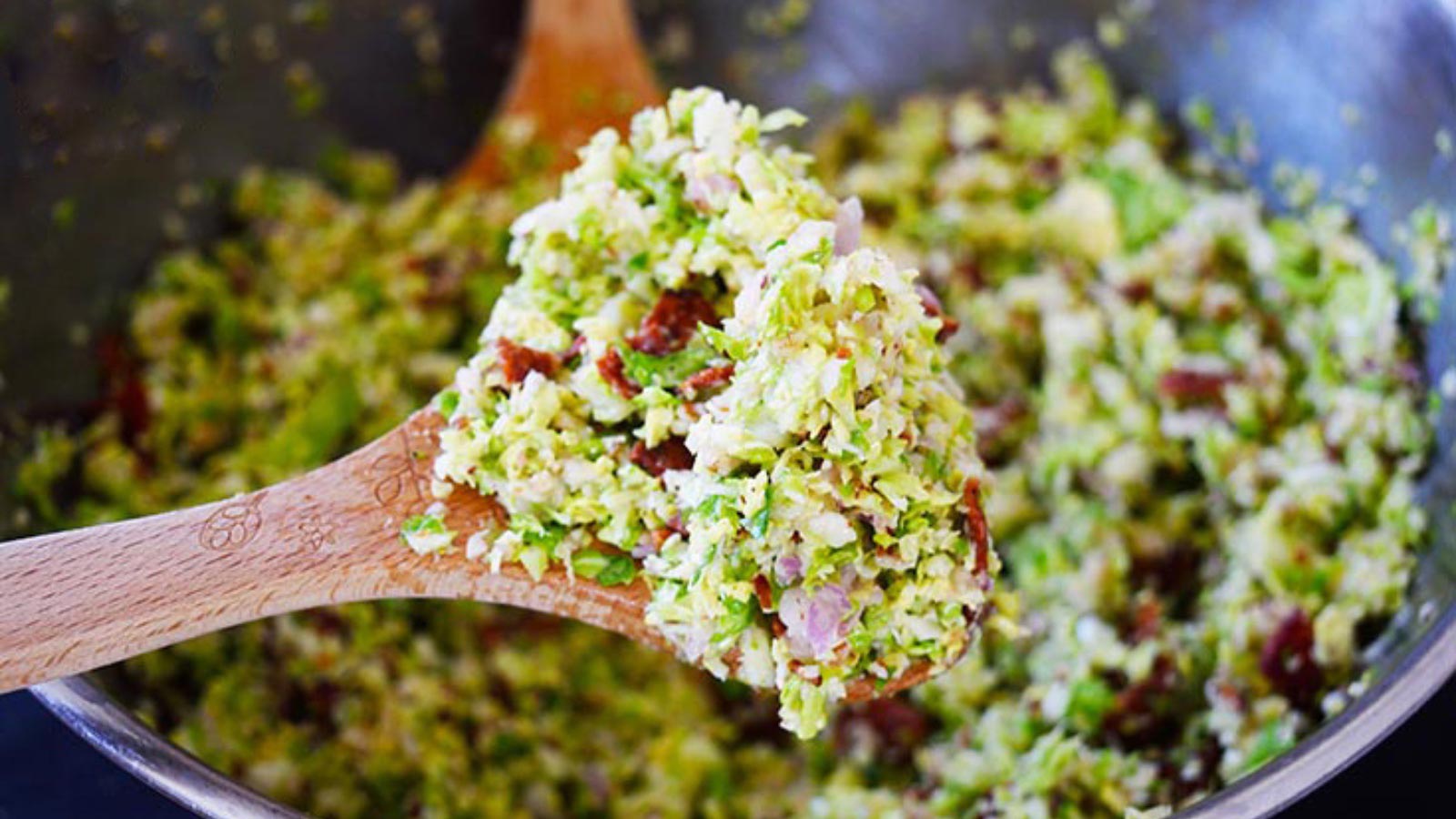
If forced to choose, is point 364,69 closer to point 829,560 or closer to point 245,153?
point 245,153

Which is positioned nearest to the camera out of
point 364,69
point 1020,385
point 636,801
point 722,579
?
point 722,579

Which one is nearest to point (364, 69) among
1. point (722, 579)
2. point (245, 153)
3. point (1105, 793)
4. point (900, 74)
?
point (245, 153)

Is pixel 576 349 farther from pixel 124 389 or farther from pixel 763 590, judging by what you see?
pixel 124 389

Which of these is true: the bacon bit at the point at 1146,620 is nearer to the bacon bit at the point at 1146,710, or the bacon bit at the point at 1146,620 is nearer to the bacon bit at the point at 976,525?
the bacon bit at the point at 1146,710

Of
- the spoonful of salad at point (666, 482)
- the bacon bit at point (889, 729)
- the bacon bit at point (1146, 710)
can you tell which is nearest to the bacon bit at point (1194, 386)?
the bacon bit at point (1146, 710)

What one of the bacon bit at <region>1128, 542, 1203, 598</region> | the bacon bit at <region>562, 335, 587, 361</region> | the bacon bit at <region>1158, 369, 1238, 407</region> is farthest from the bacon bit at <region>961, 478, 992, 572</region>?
the bacon bit at <region>1158, 369, 1238, 407</region>

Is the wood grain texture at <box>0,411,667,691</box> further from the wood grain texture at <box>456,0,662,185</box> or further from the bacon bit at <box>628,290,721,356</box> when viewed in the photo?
the wood grain texture at <box>456,0,662,185</box>

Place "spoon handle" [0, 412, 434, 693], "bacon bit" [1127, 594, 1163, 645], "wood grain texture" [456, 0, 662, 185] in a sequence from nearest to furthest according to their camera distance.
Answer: "spoon handle" [0, 412, 434, 693] → "bacon bit" [1127, 594, 1163, 645] → "wood grain texture" [456, 0, 662, 185]
